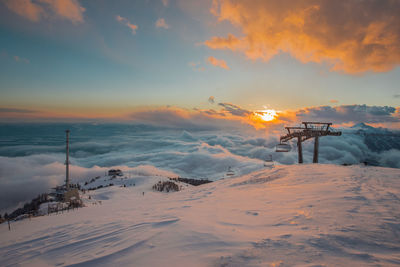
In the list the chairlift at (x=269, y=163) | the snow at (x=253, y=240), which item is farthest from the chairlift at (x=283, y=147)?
the snow at (x=253, y=240)

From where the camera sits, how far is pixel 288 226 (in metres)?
3.72

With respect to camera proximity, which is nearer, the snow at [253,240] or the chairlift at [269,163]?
the snow at [253,240]

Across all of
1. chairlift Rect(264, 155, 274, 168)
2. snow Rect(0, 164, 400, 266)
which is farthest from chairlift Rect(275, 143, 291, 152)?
snow Rect(0, 164, 400, 266)

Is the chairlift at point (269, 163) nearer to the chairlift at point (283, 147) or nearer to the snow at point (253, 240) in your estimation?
the chairlift at point (283, 147)

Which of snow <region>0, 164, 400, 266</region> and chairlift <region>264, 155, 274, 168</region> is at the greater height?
snow <region>0, 164, 400, 266</region>

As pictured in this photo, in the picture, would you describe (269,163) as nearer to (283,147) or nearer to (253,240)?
(283,147)

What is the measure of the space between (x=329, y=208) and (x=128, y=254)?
Result: 4.87 metres

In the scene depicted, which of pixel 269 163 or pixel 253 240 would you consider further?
pixel 269 163

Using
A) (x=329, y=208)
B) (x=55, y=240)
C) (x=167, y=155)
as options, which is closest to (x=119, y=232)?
(x=55, y=240)

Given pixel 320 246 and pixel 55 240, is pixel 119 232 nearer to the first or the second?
pixel 55 240

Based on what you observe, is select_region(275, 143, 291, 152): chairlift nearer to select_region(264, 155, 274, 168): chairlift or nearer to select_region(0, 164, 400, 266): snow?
select_region(264, 155, 274, 168): chairlift

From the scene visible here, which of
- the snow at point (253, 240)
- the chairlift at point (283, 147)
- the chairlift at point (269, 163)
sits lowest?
the chairlift at point (269, 163)

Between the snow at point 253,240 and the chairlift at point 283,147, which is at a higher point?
the chairlift at point 283,147

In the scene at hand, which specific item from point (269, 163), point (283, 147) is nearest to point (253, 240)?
point (283, 147)
